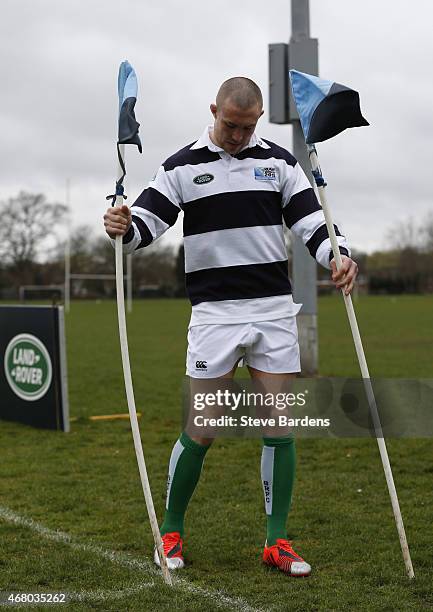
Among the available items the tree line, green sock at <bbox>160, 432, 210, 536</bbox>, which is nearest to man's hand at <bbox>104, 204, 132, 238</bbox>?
green sock at <bbox>160, 432, 210, 536</bbox>

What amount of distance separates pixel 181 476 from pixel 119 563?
0.50 meters

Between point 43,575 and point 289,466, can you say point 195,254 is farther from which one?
point 43,575

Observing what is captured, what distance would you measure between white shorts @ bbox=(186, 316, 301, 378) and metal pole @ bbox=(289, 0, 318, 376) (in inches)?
250

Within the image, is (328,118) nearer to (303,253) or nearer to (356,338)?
(356,338)

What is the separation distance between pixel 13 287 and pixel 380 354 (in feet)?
176

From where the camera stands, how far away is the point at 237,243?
394cm

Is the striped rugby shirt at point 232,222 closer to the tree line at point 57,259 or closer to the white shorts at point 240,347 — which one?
the white shorts at point 240,347

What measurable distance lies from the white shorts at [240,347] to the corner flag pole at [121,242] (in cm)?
44

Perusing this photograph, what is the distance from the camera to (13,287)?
A: 2601 inches

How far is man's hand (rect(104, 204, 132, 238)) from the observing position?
11.9 feet

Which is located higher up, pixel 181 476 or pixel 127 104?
pixel 127 104

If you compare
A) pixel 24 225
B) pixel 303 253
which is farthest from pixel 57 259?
pixel 303 253

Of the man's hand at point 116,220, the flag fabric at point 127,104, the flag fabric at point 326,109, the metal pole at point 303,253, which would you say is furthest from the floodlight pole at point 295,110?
the man's hand at point 116,220

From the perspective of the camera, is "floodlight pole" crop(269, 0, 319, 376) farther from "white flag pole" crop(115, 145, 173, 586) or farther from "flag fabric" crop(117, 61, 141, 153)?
"white flag pole" crop(115, 145, 173, 586)
